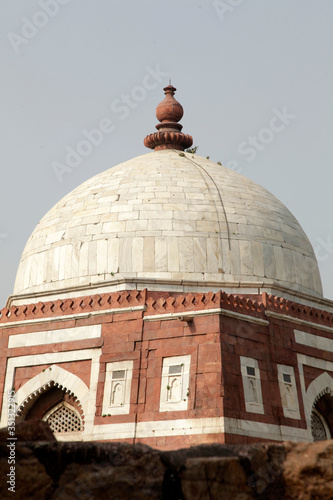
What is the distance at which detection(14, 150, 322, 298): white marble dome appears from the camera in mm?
16234

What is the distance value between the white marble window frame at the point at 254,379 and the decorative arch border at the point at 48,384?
10.7 ft

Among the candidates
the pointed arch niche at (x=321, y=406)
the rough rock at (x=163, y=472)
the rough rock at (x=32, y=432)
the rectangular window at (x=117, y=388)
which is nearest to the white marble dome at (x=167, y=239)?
the rectangular window at (x=117, y=388)

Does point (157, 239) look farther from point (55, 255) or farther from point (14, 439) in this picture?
point (14, 439)

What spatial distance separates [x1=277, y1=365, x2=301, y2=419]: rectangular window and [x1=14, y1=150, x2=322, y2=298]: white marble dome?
7.65 feet

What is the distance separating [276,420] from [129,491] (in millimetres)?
7991

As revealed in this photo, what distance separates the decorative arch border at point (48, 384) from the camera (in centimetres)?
1441

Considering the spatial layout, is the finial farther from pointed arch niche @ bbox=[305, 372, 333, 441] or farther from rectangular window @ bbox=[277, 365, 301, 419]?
rectangular window @ bbox=[277, 365, 301, 419]

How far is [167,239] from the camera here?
16516mm

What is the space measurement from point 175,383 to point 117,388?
50.4 inches

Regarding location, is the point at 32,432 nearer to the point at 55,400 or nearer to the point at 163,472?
the point at 163,472

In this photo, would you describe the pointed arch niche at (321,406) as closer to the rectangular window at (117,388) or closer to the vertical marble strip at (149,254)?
the rectangular window at (117,388)

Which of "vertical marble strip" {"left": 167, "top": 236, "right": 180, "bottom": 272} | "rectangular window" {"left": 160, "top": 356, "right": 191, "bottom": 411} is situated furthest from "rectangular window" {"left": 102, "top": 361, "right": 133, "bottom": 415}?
"vertical marble strip" {"left": 167, "top": 236, "right": 180, "bottom": 272}

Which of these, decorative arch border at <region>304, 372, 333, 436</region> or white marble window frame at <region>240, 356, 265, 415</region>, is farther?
decorative arch border at <region>304, 372, 333, 436</region>

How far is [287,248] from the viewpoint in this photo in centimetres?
1778
